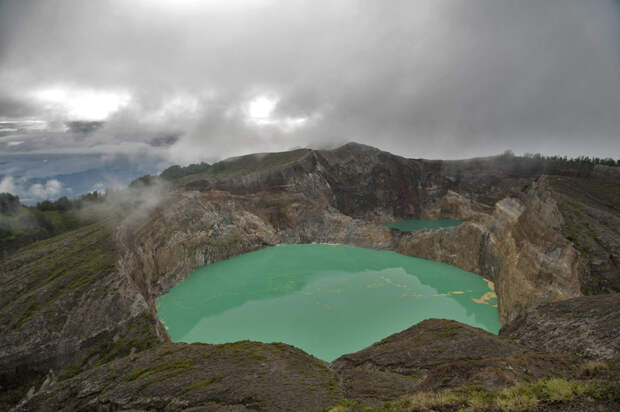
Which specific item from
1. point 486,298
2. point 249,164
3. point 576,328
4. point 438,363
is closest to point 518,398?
point 438,363

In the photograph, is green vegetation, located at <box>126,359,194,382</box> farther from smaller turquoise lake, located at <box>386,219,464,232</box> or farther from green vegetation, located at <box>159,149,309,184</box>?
smaller turquoise lake, located at <box>386,219,464,232</box>

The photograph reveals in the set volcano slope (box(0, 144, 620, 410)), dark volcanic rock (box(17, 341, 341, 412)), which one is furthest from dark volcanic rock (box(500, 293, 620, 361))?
dark volcanic rock (box(17, 341, 341, 412))

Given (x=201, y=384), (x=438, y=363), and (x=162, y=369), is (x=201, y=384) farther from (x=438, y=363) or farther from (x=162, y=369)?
(x=438, y=363)

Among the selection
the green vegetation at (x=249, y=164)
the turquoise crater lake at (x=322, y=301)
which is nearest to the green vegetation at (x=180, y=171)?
the green vegetation at (x=249, y=164)

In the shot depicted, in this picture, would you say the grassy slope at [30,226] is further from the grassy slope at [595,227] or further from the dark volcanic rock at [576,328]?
the grassy slope at [595,227]

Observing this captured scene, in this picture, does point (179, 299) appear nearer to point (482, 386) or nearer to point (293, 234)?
point (293, 234)
